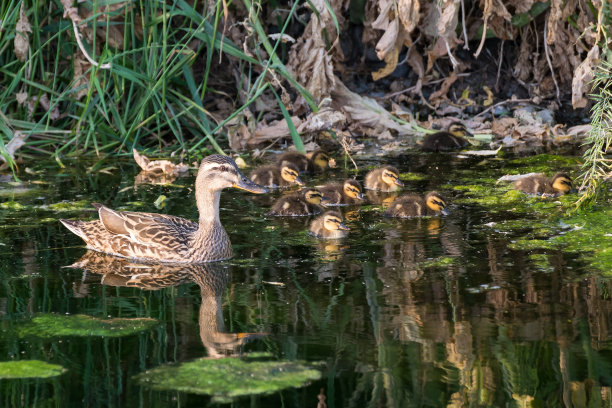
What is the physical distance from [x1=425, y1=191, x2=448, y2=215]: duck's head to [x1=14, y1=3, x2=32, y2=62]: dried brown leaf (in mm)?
3711

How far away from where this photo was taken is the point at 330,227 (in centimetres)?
591

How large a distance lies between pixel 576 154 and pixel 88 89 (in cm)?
404

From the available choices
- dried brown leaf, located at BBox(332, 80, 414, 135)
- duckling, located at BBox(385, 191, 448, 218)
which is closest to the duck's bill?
duckling, located at BBox(385, 191, 448, 218)

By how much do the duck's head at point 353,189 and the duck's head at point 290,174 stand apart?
0.44 metres

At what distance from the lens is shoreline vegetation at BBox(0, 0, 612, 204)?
7.98 m

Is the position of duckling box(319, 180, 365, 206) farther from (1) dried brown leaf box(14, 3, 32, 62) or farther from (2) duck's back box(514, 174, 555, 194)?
(1) dried brown leaf box(14, 3, 32, 62)

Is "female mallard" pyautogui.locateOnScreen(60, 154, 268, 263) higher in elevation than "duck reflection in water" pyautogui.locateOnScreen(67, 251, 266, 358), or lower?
higher

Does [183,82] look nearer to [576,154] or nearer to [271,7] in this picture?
[271,7]

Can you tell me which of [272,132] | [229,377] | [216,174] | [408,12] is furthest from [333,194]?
[229,377]

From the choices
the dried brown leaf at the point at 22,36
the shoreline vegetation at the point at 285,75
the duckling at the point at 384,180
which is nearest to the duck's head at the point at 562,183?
the shoreline vegetation at the point at 285,75

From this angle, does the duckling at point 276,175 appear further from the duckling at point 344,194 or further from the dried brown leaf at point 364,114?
the dried brown leaf at point 364,114

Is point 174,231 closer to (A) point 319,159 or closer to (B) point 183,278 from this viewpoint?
(B) point 183,278

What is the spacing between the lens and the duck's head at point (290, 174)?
7.27 m

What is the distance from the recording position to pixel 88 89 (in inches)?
326
